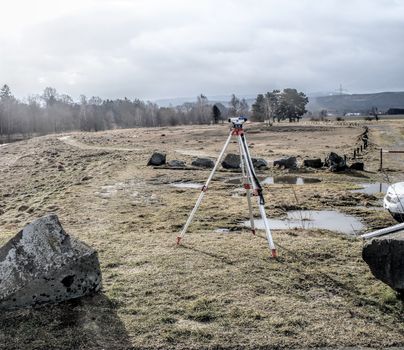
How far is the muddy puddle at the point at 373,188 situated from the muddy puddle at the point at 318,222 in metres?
4.71

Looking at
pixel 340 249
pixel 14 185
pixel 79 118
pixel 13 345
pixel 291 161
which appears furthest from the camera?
pixel 79 118

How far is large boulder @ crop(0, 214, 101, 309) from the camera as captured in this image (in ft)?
21.6

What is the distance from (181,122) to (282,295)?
14560 centimetres

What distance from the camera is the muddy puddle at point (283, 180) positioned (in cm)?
2237

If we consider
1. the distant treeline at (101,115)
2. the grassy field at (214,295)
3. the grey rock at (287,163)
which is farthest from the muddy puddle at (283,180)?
the distant treeline at (101,115)

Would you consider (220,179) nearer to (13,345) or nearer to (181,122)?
(13,345)

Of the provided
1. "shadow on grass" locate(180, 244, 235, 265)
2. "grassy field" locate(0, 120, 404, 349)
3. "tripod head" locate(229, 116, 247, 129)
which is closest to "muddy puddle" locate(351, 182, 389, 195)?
"grassy field" locate(0, 120, 404, 349)

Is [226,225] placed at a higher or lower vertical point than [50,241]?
lower

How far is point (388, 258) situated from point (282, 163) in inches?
828

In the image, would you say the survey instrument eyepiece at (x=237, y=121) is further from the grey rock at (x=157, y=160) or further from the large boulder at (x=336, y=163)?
the grey rock at (x=157, y=160)

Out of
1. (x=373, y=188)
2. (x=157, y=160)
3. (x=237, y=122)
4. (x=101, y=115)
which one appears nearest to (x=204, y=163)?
(x=157, y=160)

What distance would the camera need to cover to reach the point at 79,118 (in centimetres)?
13700

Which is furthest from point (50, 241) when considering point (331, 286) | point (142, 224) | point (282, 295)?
point (142, 224)

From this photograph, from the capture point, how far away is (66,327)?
6.18 m
